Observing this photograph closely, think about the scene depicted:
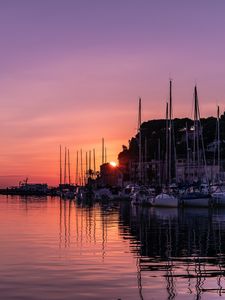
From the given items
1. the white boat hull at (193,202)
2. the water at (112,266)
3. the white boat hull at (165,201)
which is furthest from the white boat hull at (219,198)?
the water at (112,266)

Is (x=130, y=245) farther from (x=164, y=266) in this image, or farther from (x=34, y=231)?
(x=34, y=231)

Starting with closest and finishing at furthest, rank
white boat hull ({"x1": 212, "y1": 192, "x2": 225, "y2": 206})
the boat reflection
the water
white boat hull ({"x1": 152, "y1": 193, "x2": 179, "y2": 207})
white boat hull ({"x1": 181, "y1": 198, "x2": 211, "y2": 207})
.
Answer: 1. the water
2. the boat reflection
3. white boat hull ({"x1": 212, "y1": 192, "x2": 225, "y2": 206})
4. white boat hull ({"x1": 181, "y1": 198, "x2": 211, "y2": 207})
5. white boat hull ({"x1": 152, "y1": 193, "x2": 179, "y2": 207})

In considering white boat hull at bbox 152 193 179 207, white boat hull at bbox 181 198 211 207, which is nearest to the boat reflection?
white boat hull at bbox 181 198 211 207

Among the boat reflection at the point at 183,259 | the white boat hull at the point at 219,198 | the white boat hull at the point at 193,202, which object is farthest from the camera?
the white boat hull at the point at 193,202

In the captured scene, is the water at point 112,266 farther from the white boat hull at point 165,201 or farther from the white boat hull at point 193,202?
the white boat hull at point 165,201

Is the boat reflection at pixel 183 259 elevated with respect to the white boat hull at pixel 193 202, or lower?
lower

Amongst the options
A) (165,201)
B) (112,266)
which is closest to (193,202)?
(165,201)

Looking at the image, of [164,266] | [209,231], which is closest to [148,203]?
[209,231]

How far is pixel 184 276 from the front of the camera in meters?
21.1

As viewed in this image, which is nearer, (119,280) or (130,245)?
(119,280)

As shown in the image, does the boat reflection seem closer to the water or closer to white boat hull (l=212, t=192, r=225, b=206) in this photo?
the water

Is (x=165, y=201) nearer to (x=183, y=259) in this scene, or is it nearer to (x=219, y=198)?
(x=219, y=198)

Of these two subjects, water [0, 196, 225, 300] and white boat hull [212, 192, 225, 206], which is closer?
water [0, 196, 225, 300]

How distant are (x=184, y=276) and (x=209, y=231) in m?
21.0
